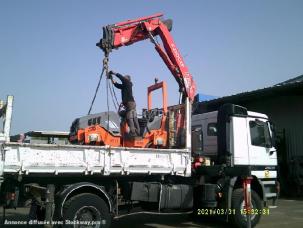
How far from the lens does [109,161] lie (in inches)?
304

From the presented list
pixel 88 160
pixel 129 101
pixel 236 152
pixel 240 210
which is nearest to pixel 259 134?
pixel 236 152

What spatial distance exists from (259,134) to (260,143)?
0.25 metres

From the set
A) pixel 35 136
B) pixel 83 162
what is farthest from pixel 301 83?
pixel 83 162

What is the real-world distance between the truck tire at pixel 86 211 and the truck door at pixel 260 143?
432 cm

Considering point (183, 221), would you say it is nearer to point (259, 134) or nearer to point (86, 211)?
point (259, 134)

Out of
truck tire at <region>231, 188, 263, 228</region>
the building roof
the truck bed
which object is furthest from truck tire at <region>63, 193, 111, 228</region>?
the building roof

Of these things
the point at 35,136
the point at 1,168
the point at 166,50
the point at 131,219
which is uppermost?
the point at 166,50

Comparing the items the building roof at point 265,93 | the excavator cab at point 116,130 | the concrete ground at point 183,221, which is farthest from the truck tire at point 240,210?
the building roof at point 265,93

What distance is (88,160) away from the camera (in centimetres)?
752

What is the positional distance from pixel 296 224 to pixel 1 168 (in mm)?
7627

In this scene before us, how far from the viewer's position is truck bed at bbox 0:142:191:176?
22.4 ft

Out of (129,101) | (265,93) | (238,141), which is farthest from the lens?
(265,93)

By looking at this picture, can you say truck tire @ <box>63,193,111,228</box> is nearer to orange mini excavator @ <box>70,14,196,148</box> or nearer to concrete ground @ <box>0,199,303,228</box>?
orange mini excavator @ <box>70,14,196,148</box>

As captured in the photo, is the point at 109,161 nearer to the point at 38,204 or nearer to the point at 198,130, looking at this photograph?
the point at 38,204
